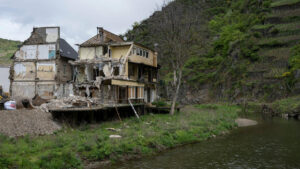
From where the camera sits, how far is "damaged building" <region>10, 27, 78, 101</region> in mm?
32844

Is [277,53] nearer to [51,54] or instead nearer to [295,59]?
[295,59]

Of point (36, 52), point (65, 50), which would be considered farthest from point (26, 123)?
point (65, 50)

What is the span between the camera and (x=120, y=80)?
2795 centimetres

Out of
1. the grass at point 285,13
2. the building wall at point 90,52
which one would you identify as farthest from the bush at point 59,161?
the grass at point 285,13

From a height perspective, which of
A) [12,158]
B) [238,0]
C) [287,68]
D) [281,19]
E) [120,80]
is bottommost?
[12,158]

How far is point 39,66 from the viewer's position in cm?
3300

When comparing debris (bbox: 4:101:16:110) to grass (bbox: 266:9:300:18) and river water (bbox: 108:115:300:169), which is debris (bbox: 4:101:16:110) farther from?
grass (bbox: 266:9:300:18)

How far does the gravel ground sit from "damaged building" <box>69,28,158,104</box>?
7125mm

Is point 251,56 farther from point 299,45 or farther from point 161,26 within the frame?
point 161,26

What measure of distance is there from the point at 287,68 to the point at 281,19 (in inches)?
814

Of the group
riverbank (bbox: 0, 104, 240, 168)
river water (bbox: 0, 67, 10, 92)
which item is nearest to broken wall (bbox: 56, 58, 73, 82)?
river water (bbox: 0, 67, 10, 92)

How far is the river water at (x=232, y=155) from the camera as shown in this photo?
15.0m

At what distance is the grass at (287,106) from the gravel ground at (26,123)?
3474 cm

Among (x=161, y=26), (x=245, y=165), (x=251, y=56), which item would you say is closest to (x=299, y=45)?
(x=251, y=56)
